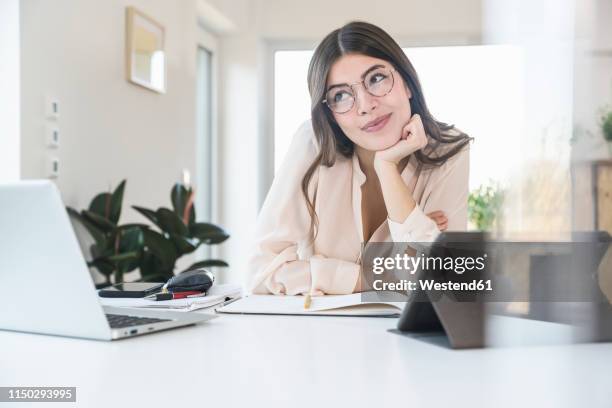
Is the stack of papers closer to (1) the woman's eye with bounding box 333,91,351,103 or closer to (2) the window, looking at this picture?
(1) the woman's eye with bounding box 333,91,351,103

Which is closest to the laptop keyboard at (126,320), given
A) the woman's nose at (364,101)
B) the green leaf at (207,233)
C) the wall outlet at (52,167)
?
the woman's nose at (364,101)

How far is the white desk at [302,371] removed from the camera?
58 centimetres

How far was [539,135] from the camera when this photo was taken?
57cm

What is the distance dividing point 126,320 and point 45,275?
0.44 feet

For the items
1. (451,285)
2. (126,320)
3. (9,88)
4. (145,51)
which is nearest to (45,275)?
(126,320)

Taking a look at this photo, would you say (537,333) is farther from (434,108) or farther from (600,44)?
(434,108)

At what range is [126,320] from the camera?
912 millimetres

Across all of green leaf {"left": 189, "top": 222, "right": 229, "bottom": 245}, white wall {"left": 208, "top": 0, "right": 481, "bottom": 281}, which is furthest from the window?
green leaf {"left": 189, "top": 222, "right": 229, "bottom": 245}

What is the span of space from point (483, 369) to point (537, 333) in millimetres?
98

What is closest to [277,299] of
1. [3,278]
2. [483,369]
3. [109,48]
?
[3,278]

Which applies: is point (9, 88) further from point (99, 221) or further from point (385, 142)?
point (385, 142)

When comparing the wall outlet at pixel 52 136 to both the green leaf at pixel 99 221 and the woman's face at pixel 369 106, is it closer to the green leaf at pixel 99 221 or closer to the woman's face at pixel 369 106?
the green leaf at pixel 99 221

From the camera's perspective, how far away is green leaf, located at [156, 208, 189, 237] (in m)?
2.63

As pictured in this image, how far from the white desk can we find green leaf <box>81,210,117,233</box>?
1.52 m
